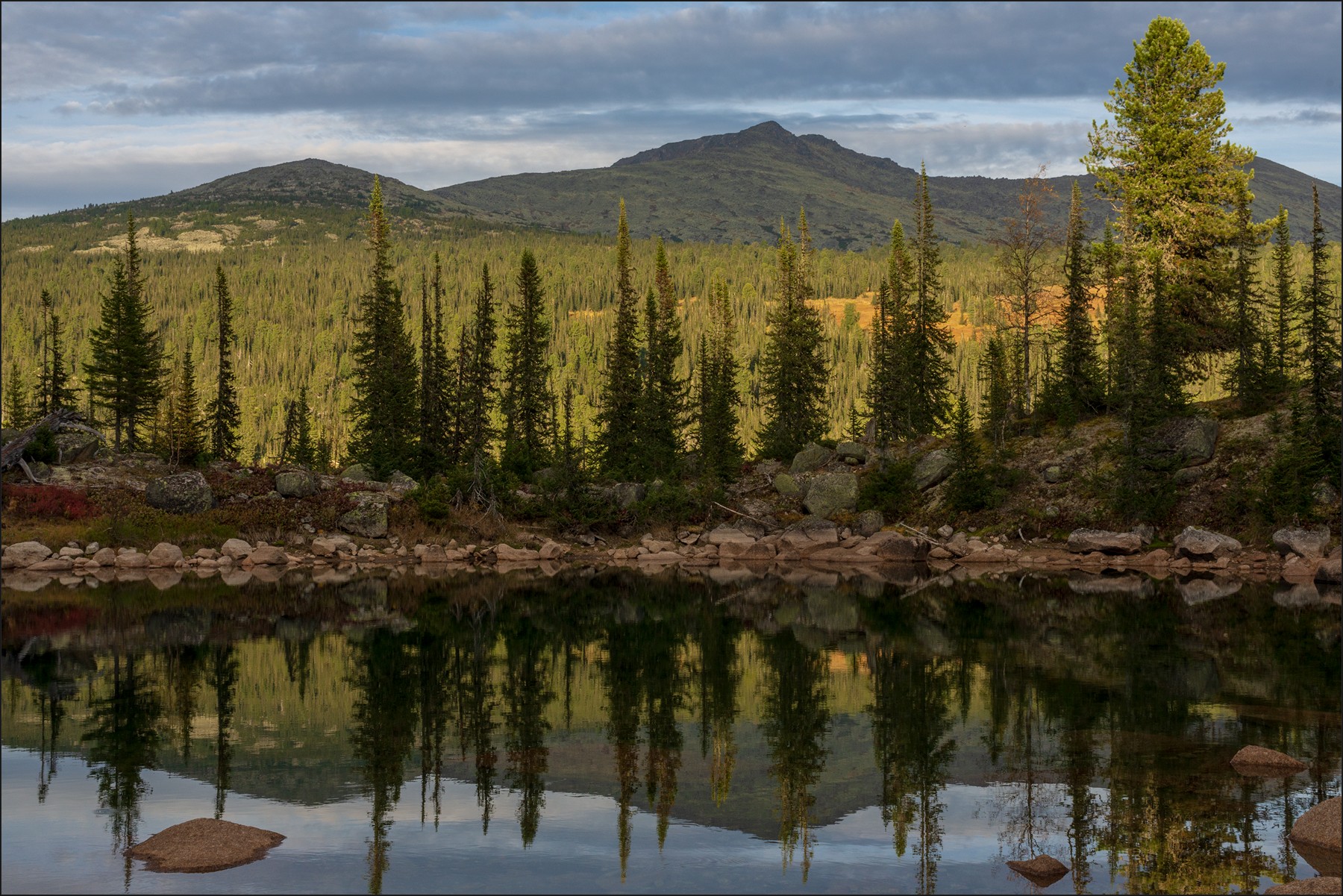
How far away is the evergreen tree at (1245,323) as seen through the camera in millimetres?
61219

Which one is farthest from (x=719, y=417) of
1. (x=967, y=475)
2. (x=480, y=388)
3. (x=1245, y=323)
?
(x=1245, y=323)

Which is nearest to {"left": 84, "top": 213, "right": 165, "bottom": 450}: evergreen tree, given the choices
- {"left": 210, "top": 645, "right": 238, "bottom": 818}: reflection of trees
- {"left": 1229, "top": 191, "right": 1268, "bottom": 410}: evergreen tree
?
{"left": 210, "top": 645, "right": 238, "bottom": 818}: reflection of trees

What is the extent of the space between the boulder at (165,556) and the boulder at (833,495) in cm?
3414

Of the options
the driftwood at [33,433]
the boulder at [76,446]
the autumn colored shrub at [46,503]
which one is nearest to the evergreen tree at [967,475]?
the autumn colored shrub at [46,503]

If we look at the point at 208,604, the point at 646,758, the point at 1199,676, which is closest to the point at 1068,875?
the point at 646,758

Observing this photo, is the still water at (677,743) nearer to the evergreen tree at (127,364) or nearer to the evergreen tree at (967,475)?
the evergreen tree at (967,475)

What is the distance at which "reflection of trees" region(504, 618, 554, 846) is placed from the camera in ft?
57.6

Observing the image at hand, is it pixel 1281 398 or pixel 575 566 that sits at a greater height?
pixel 1281 398

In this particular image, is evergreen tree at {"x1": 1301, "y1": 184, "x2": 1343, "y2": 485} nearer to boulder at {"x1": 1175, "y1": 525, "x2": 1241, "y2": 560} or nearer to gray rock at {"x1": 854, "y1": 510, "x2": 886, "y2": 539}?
boulder at {"x1": 1175, "y1": 525, "x2": 1241, "y2": 560}

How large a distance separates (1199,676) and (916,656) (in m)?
6.83

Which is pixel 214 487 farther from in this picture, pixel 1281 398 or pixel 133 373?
pixel 1281 398

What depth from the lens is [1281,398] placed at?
201 ft

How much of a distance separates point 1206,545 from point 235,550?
47.5m

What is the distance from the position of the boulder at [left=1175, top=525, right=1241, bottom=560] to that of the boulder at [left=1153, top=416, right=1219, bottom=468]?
465 cm
